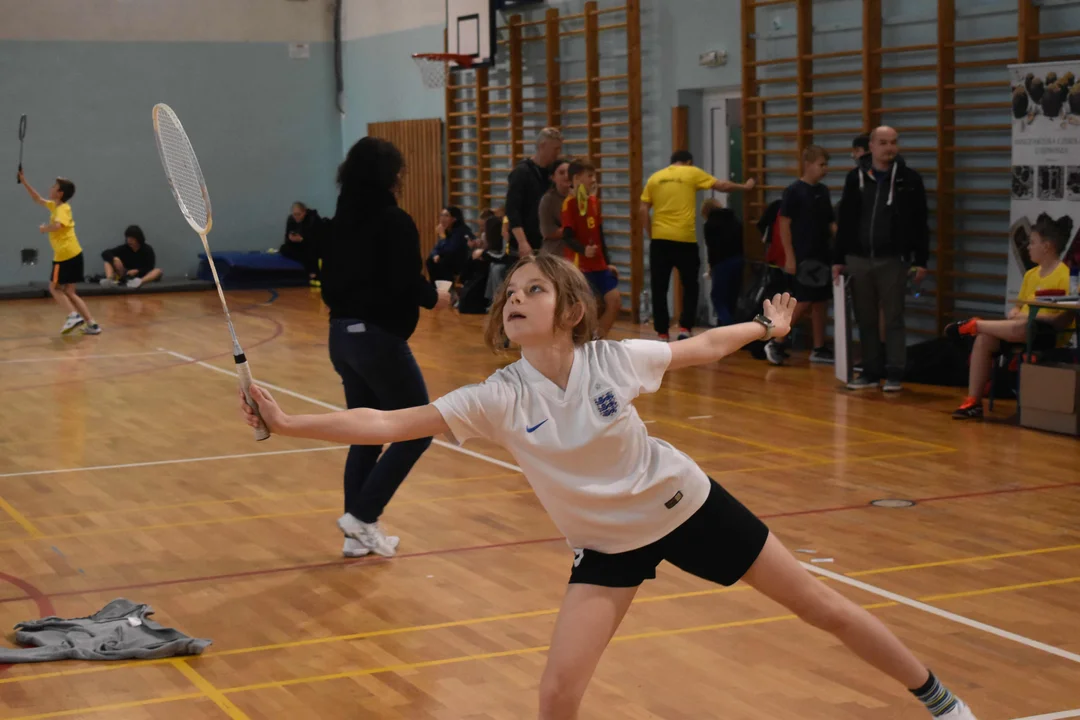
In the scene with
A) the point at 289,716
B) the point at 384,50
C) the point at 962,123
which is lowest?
the point at 289,716

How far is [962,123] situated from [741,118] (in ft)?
9.72

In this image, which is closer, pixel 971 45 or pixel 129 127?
pixel 971 45

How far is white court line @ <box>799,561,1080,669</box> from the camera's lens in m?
4.98

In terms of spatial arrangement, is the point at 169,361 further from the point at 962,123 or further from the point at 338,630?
the point at 338,630

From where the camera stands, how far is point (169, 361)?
13.5m

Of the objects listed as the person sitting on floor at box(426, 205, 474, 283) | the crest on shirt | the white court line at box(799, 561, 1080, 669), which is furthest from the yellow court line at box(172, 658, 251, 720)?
the person sitting on floor at box(426, 205, 474, 283)

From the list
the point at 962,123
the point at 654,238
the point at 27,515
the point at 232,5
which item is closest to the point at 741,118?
the point at 654,238

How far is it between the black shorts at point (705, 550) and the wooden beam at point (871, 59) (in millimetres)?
9381

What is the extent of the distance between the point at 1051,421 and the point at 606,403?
6454 mm

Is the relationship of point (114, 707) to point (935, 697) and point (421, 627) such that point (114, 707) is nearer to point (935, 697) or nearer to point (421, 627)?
point (421, 627)

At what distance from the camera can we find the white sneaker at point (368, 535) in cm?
635

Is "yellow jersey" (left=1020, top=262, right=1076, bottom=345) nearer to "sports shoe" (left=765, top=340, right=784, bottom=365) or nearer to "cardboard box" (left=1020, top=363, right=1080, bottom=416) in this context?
"cardboard box" (left=1020, top=363, right=1080, bottom=416)

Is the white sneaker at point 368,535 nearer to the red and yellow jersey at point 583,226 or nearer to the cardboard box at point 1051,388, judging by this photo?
the cardboard box at point 1051,388

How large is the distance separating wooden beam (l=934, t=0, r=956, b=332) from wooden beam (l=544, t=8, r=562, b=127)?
6.51 m
